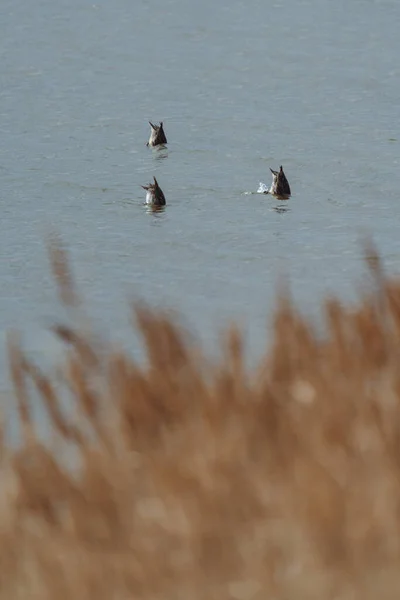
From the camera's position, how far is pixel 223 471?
18.7 feet

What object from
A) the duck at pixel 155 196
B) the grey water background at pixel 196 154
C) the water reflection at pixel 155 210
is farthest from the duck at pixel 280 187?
the water reflection at pixel 155 210

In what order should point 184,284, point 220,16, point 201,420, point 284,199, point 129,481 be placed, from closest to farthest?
point 129,481 < point 201,420 < point 184,284 < point 284,199 < point 220,16

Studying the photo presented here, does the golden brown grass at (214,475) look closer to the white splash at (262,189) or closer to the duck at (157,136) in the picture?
the white splash at (262,189)

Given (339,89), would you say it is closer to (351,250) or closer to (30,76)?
(30,76)

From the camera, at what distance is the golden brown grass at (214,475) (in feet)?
17.3

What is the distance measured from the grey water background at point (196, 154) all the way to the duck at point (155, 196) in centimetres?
17

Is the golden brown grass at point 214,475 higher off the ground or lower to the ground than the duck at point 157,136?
higher

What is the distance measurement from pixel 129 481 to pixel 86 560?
0.48m

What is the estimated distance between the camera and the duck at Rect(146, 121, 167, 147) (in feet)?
71.0

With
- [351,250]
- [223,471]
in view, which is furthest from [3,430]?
[351,250]

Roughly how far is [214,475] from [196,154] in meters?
16.0

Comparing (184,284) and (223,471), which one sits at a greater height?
(223,471)

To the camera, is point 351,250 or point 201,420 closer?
point 201,420

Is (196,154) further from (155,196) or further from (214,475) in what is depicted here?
(214,475)
